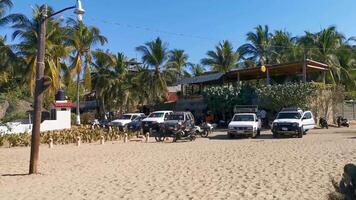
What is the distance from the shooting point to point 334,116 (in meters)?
41.5

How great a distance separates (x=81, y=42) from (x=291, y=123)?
23.7 meters

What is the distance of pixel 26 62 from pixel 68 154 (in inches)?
821

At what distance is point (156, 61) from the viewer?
53688mm

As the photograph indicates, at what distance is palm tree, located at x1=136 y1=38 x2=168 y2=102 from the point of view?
53.2 metres

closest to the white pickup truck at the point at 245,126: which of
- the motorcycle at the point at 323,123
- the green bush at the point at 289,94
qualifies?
the green bush at the point at 289,94

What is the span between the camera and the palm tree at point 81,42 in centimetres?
4384

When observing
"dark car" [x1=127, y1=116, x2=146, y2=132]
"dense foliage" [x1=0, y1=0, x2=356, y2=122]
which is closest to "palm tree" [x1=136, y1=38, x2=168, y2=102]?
"dense foliage" [x1=0, y1=0, x2=356, y2=122]

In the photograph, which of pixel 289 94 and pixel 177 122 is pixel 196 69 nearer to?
pixel 289 94

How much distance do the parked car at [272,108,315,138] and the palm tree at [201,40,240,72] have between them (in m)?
28.0

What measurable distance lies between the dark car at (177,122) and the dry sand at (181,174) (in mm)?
7309

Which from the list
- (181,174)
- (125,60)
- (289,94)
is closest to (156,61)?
(125,60)

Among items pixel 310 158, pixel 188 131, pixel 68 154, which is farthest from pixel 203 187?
pixel 188 131

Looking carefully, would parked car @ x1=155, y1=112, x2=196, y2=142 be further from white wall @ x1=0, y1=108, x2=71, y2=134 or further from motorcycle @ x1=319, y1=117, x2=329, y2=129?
motorcycle @ x1=319, y1=117, x2=329, y2=129

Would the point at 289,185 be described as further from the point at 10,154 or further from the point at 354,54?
the point at 354,54
